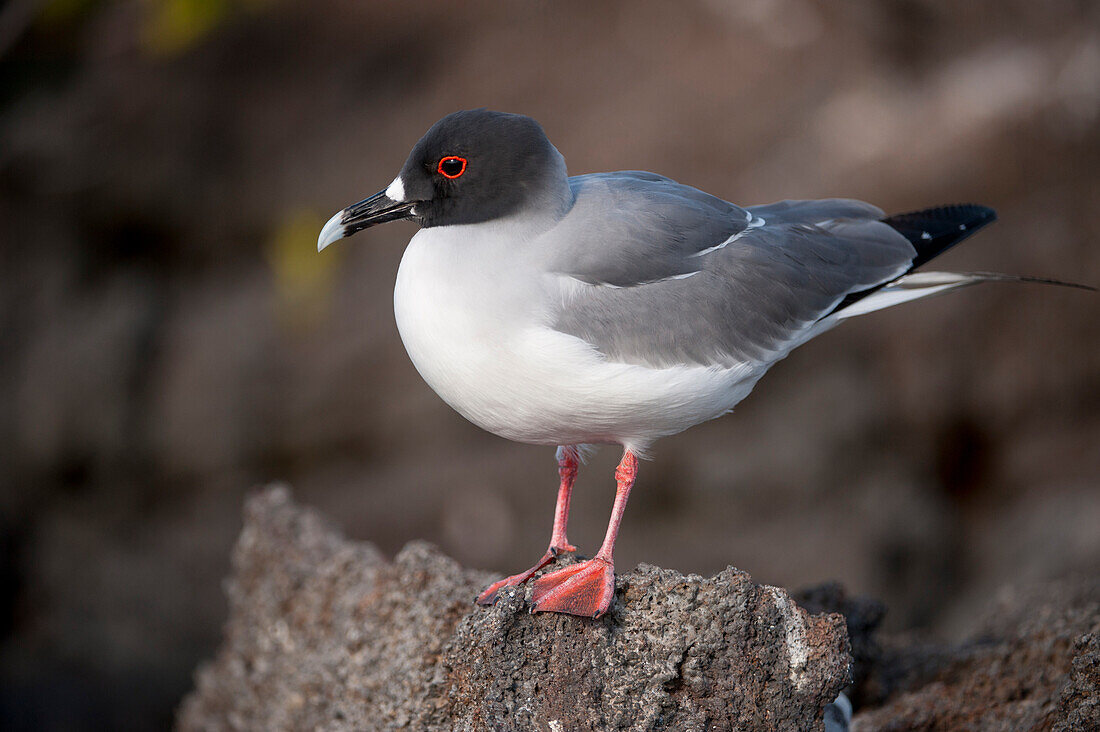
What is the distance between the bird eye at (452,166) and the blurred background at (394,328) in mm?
5256

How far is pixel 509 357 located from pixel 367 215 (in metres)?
0.80

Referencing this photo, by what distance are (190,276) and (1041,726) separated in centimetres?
874

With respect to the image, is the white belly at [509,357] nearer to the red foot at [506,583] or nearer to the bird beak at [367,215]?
the bird beak at [367,215]

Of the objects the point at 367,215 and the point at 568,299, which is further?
the point at 367,215

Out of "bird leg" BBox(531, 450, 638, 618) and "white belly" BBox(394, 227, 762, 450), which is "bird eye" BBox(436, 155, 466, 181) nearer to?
"white belly" BBox(394, 227, 762, 450)

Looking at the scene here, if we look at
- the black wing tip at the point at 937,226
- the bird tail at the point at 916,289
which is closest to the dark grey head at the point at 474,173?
the bird tail at the point at 916,289

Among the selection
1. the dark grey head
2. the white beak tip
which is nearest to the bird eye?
the dark grey head

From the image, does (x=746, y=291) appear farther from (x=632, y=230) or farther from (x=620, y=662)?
(x=620, y=662)

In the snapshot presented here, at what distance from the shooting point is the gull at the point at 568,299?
11.8 ft

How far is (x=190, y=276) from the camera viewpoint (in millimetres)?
10336

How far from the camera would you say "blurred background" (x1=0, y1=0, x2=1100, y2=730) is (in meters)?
8.55

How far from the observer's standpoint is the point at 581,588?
3.52m

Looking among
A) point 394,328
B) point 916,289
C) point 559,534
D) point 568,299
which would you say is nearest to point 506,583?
point 559,534

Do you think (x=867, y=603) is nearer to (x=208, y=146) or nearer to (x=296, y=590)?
(x=296, y=590)
